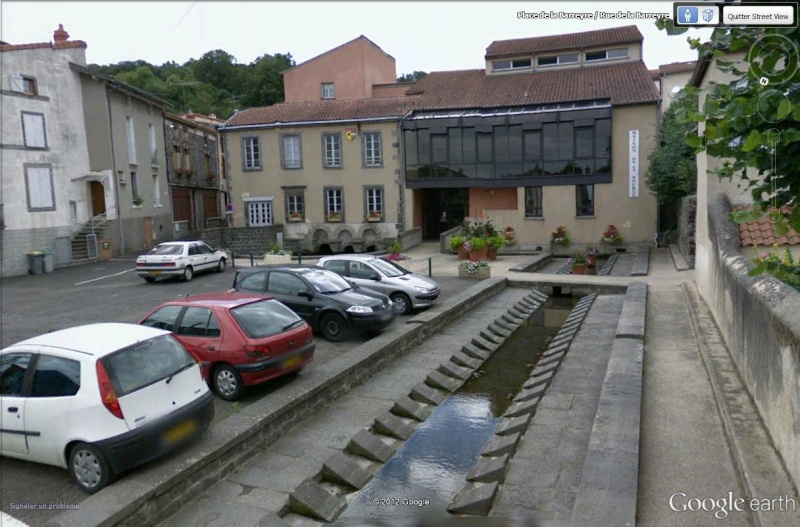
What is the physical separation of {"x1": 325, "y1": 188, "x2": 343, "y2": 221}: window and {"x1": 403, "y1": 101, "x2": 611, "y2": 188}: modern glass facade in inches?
168

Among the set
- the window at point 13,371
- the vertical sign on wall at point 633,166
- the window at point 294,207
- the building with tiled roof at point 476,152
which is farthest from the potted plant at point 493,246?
the window at point 13,371

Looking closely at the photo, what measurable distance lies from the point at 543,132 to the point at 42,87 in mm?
23727

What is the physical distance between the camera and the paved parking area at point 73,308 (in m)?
5.98

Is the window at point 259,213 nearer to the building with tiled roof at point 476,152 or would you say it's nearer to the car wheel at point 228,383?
the building with tiled roof at point 476,152

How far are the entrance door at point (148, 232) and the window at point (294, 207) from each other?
24.8 ft

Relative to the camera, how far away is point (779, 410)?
4930 mm

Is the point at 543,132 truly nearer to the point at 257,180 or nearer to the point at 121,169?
the point at 257,180

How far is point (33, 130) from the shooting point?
25.0m

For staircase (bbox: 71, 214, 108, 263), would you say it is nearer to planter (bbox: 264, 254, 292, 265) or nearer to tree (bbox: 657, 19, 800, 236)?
planter (bbox: 264, 254, 292, 265)

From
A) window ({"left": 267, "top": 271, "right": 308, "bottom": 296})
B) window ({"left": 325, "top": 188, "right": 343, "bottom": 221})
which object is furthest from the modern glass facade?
window ({"left": 267, "top": 271, "right": 308, "bottom": 296})

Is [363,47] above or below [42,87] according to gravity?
above

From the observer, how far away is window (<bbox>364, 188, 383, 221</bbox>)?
3275cm

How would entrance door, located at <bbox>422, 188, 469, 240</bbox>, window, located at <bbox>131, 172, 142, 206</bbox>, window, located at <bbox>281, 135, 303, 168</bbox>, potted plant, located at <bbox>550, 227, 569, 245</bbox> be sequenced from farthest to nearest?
entrance door, located at <bbox>422, 188, 469, 240</bbox> → window, located at <bbox>281, 135, 303, 168</bbox> → window, located at <bbox>131, 172, 142, 206</bbox> → potted plant, located at <bbox>550, 227, 569, 245</bbox>

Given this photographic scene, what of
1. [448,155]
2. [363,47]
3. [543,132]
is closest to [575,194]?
[543,132]
